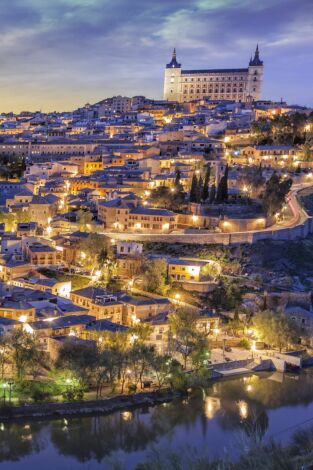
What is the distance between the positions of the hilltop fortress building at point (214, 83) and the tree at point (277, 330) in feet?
105

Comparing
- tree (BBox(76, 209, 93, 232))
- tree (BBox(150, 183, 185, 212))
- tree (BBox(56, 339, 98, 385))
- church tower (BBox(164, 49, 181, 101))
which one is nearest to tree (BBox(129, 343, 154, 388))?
tree (BBox(56, 339, 98, 385))

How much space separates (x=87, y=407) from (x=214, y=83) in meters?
37.8

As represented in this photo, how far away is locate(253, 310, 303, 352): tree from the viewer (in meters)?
13.1

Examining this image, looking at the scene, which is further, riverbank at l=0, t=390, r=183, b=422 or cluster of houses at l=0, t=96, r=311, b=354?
cluster of houses at l=0, t=96, r=311, b=354

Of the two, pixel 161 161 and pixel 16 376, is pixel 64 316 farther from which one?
pixel 161 161

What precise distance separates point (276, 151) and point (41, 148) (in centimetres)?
1001

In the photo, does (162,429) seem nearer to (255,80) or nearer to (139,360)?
(139,360)

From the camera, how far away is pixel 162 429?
1005cm

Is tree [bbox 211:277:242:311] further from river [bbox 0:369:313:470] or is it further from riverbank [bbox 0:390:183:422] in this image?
riverbank [bbox 0:390:183:422]

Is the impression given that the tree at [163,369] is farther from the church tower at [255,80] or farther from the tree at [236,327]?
the church tower at [255,80]

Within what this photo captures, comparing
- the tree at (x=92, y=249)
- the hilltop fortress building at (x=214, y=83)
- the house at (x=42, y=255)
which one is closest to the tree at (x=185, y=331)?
the tree at (x=92, y=249)

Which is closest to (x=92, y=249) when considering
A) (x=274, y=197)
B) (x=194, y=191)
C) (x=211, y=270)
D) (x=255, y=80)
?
(x=211, y=270)

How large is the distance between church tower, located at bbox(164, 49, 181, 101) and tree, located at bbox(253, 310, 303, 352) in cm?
3467

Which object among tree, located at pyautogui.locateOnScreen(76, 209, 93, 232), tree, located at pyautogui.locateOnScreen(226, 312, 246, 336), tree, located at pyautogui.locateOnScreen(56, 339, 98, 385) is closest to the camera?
tree, located at pyautogui.locateOnScreen(56, 339, 98, 385)
